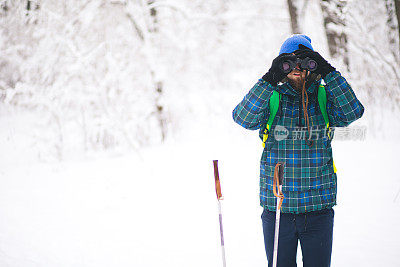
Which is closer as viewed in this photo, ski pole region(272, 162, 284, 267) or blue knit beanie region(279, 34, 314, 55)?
ski pole region(272, 162, 284, 267)

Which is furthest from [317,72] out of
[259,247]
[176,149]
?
[176,149]

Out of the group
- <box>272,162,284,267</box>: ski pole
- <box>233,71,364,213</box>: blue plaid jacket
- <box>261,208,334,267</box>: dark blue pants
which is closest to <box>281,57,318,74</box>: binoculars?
<box>233,71,364,213</box>: blue plaid jacket

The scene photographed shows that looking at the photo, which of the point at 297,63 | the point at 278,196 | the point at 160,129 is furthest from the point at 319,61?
the point at 160,129

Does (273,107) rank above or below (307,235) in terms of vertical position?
above

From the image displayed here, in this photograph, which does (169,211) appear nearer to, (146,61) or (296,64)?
(296,64)

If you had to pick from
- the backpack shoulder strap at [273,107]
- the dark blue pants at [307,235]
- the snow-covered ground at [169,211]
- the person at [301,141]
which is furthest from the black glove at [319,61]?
the snow-covered ground at [169,211]

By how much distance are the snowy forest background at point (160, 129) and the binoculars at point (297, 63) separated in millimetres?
2059

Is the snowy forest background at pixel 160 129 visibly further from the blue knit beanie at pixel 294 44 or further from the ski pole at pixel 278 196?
the blue knit beanie at pixel 294 44

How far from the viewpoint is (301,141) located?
170 cm

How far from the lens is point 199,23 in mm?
9352

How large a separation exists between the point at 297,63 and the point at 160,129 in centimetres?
796

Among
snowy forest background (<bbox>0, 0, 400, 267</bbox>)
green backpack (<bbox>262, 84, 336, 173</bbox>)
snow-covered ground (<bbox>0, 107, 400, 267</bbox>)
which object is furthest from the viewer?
snowy forest background (<bbox>0, 0, 400, 267</bbox>)

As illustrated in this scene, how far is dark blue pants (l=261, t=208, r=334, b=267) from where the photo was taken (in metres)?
1.67

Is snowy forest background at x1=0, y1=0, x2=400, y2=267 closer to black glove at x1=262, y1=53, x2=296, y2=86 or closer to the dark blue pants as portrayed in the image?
the dark blue pants
